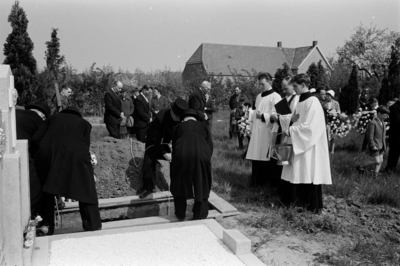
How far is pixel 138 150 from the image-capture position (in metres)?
7.78

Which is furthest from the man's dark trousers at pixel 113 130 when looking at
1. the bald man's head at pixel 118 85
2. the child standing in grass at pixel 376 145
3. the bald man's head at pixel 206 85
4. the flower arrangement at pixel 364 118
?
the flower arrangement at pixel 364 118

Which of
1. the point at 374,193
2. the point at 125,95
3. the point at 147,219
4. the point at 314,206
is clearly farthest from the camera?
the point at 125,95

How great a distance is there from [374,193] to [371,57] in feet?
122

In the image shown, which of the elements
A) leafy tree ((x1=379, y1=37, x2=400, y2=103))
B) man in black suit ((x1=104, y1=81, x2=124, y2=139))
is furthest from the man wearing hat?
leafy tree ((x1=379, y1=37, x2=400, y2=103))

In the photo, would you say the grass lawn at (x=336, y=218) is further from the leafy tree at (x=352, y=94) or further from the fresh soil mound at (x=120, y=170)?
the leafy tree at (x=352, y=94)

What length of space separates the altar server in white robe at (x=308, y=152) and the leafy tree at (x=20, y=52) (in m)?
14.8

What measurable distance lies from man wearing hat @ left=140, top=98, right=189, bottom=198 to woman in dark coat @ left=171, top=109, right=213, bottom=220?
1.26ft

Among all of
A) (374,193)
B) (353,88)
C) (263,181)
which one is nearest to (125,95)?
(263,181)

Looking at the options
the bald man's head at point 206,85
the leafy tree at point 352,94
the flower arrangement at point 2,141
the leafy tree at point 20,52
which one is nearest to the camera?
the flower arrangement at point 2,141

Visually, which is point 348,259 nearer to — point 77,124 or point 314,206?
point 314,206

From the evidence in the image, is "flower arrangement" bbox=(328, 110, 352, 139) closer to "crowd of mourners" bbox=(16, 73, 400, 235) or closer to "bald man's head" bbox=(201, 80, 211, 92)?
"crowd of mourners" bbox=(16, 73, 400, 235)

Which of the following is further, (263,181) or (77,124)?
(263,181)

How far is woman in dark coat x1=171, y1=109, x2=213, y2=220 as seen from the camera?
550 cm

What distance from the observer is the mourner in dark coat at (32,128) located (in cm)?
493
